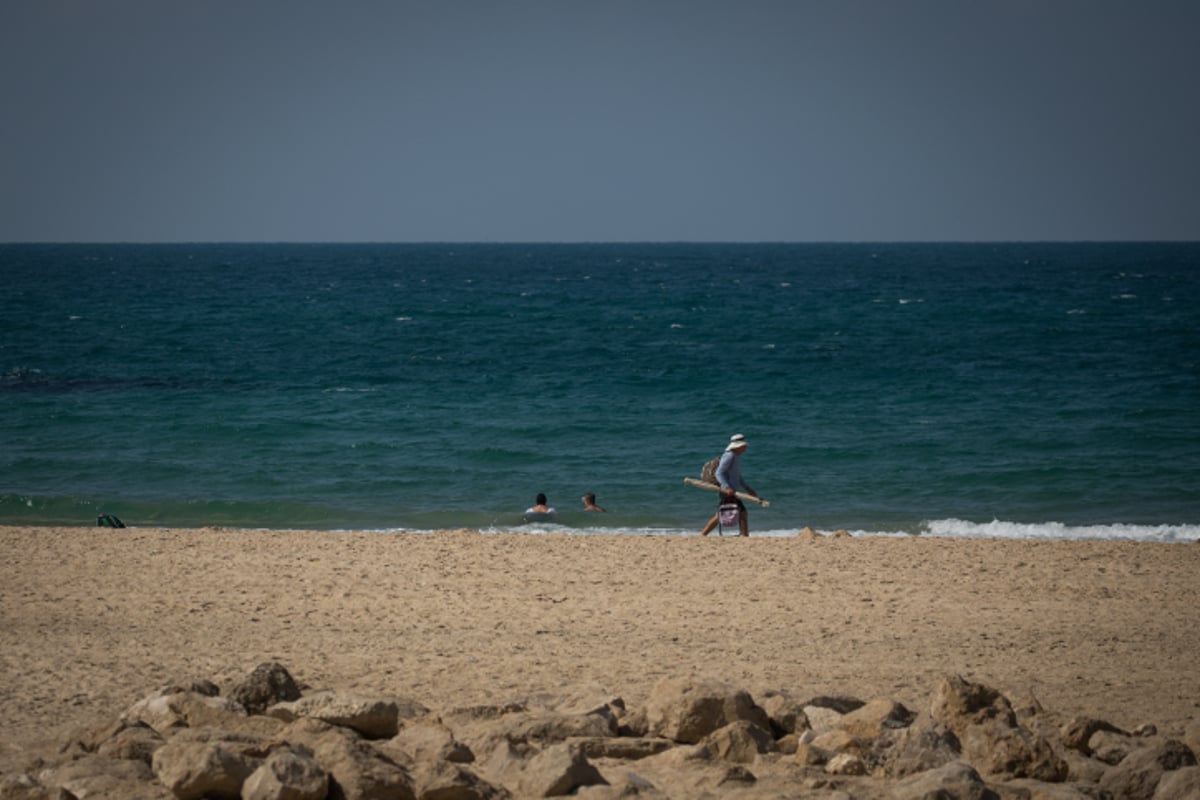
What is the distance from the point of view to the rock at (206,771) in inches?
241

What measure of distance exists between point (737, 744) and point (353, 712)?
2.24 m

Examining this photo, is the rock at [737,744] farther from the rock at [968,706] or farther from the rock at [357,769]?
the rock at [357,769]

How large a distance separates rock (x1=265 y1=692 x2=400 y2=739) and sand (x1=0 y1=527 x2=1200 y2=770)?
1220 mm

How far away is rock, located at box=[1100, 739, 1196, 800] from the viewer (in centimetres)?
652

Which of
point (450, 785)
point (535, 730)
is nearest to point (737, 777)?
point (535, 730)

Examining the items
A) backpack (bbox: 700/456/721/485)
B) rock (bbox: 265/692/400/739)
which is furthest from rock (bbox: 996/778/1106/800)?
backpack (bbox: 700/456/721/485)

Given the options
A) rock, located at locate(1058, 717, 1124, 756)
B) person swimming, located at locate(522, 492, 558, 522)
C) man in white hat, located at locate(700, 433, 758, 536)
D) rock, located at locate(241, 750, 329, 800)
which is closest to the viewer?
rock, located at locate(241, 750, 329, 800)

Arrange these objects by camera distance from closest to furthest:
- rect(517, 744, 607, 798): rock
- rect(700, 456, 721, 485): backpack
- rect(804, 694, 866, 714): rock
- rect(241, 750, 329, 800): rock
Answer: rect(241, 750, 329, 800): rock
rect(517, 744, 607, 798): rock
rect(804, 694, 866, 714): rock
rect(700, 456, 721, 485): backpack

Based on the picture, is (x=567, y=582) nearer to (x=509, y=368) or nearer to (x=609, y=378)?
(x=609, y=378)

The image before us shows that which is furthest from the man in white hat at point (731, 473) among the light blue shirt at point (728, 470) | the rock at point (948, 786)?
the rock at point (948, 786)

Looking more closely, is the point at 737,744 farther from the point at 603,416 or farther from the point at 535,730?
the point at 603,416

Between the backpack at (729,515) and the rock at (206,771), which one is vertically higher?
the rock at (206,771)

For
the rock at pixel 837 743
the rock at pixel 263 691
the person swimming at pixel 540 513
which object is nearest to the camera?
the rock at pixel 837 743

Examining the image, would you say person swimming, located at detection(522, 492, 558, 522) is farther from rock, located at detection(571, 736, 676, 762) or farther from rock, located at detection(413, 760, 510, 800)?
rock, located at detection(413, 760, 510, 800)
